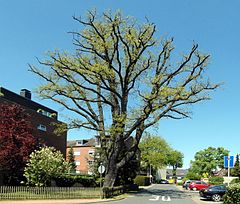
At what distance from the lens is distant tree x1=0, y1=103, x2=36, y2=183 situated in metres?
28.1

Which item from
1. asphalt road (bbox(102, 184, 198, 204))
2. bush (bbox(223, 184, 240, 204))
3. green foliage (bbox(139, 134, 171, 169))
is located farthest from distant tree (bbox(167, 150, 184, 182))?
bush (bbox(223, 184, 240, 204))

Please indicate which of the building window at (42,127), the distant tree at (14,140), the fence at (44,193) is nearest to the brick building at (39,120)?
the building window at (42,127)

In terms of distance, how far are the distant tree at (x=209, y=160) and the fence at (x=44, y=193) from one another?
309 ft

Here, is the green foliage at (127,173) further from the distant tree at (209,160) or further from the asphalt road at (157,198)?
the distant tree at (209,160)

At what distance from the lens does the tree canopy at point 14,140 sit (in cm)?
2814

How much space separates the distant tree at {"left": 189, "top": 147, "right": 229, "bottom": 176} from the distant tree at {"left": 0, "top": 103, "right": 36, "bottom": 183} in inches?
3767

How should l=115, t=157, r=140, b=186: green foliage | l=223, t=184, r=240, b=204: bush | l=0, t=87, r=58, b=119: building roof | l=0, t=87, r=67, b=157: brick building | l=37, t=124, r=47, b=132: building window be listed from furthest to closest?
1. l=37, t=124, r=47, b=132: building window
2. l=0, t=87, r=58, b=119: building roof
3. l=115, t=157, r=140, b=186: green foliage
4. l=0, t=87, r=67, b=157: brick building
5. l=223, t=184, r=240, b=204: bush

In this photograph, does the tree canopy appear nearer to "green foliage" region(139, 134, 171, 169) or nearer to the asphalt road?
the asphalt road

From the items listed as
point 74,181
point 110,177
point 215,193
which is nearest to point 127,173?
point 74,181

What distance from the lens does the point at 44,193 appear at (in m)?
27.5

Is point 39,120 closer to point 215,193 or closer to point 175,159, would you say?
point 215,193

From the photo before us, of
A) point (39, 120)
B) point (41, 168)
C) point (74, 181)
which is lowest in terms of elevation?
point (74, 181)

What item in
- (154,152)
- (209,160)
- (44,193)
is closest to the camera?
(44,193)

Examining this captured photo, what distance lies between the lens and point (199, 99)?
3791 cm
